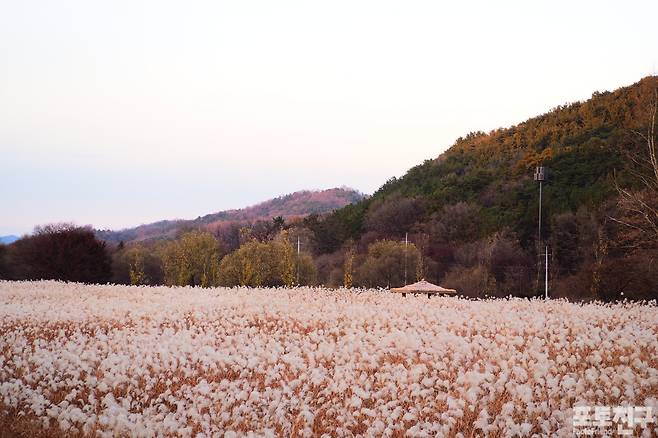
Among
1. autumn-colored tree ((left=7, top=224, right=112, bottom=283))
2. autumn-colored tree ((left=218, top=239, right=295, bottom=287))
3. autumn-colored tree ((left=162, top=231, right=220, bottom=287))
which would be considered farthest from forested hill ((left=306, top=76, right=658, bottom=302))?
autumn-colored tree ((left=7, top=224, right=112, bottom=283))

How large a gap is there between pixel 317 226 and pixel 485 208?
21.8 m

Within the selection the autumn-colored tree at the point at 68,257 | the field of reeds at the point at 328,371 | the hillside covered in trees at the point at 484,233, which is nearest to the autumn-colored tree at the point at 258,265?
the hillside covered in trees at the point at 484,233

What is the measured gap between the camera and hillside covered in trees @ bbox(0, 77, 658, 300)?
49812 millimetres

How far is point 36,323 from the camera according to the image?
59.7 feet

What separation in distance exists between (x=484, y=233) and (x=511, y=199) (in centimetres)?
434

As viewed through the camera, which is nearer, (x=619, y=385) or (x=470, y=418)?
(x=470, y=418)

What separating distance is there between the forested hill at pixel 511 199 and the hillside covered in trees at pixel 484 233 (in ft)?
0.51

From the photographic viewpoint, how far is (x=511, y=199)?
64.9 m

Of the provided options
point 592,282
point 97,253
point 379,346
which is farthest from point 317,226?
point 379,346

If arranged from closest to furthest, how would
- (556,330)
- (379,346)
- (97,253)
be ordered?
(379,346)
(556,330)
(97,253)

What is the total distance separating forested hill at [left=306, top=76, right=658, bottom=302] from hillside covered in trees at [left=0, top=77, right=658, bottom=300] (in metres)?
0.16

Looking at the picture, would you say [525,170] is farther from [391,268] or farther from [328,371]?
[328,371]

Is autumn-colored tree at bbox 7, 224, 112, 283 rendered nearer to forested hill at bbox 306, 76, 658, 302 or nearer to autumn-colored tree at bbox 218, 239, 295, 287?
autumn-colored tree at bbox 218, 239, 295, 287

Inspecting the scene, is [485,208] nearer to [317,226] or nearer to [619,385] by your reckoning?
[317,226]
